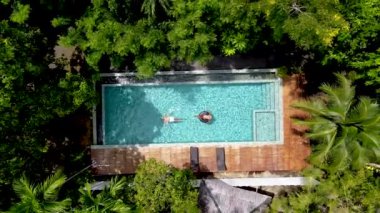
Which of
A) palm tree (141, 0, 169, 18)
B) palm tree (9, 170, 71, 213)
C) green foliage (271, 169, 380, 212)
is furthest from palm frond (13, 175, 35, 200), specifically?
green foliage (271, 169, 380, 212)

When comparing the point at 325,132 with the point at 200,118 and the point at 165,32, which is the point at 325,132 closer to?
the point at 200,118

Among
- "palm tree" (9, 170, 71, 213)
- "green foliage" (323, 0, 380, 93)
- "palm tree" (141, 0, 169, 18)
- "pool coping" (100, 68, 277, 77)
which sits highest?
"palm tree" (141, 0, 169, 18)

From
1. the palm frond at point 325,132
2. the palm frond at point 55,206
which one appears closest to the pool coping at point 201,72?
the palm frond at point 325,132

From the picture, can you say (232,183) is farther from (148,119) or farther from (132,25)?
(132,25)

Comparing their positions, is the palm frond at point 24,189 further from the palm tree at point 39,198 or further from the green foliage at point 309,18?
the green foliage at point 309,18

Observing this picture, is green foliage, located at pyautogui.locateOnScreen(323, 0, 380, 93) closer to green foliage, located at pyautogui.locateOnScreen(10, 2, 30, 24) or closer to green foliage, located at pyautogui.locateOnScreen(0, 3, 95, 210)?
green foliage, located at pyautogui.locateOnScreen(0, 3, 95, 210)

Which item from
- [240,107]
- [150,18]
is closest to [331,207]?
[240,107]
